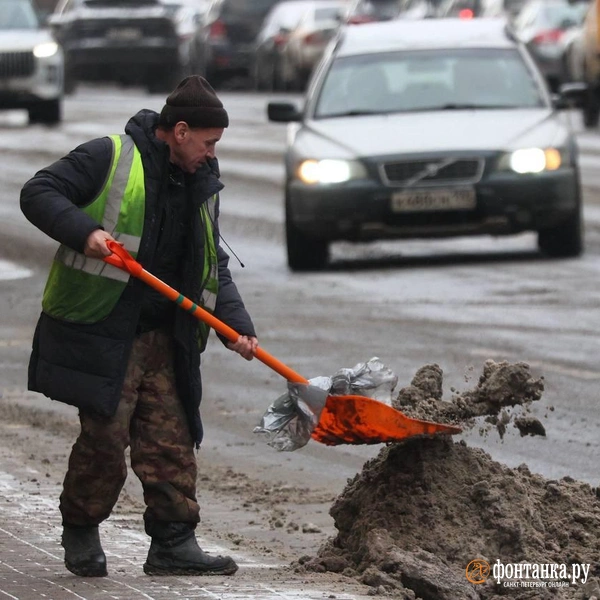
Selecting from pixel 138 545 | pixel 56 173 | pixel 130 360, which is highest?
pixel 56 173

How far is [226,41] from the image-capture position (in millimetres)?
38031

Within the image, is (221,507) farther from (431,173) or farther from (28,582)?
(431,173)

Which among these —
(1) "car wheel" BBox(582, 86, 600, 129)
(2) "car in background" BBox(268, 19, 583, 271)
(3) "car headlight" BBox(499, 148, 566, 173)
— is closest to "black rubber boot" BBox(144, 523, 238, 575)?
(2) "car in background" BBox(268, 19, 583, 271)

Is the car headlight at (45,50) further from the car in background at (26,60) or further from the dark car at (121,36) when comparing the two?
the dark car at (121,36)

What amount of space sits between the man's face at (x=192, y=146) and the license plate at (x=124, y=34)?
93.7 feet

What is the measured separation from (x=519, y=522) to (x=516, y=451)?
2.19m

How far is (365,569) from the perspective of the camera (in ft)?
19.8

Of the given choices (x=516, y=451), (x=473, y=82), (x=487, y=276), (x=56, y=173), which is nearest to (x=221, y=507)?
(x=516, y=451)

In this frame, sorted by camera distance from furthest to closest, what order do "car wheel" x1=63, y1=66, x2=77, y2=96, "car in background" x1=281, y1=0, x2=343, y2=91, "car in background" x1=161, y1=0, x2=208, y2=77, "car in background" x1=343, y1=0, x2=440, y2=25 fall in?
"car in background" x1=343, y1=0, x2=440, y2=25
"car in background" x1=281, y1=0, x2=343, y2=91
"car wheel" x1=63, y1=66, x2=77, y2=96
"car in background" x1=161, y1=0, x2=208, y2=77

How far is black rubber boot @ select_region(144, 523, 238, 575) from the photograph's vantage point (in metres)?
6.16

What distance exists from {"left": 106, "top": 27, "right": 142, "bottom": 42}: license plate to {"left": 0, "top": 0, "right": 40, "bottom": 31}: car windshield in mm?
7232

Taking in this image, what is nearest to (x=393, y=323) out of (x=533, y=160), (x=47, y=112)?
(x=533, y=160)

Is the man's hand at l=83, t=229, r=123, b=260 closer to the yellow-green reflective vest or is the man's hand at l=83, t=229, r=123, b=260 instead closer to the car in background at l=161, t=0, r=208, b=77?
the yellow-green reflective vest

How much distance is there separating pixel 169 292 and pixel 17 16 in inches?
848
